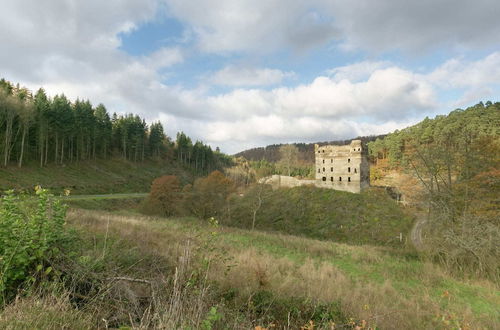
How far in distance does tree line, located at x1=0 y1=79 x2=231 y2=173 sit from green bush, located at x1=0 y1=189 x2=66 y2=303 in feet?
152

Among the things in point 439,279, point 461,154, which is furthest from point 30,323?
point 461,154

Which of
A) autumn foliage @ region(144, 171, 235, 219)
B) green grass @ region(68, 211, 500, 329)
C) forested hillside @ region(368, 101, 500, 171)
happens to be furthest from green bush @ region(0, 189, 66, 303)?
autumn foliage @ region(144, 171, 235, 219)

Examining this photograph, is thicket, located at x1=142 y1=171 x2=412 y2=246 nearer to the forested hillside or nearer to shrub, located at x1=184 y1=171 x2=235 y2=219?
shrub, located at x1=184 y1=171 x2=235 y2=219

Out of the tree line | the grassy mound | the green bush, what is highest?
the tree line

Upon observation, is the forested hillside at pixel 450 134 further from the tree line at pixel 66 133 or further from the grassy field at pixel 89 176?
the tree line at pixel 66 133

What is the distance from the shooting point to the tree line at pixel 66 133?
130 ft

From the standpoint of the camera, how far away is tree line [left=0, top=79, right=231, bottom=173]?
39.5 m

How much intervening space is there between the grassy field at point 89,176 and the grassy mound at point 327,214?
2638cm

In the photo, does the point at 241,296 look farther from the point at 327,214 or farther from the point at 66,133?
the point at 66,133

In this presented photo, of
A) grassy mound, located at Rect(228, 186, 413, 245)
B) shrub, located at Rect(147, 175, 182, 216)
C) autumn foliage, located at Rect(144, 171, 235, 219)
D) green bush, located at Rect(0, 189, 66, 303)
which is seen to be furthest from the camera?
grassy mound, located at Rect(228, 186, 413, 245)

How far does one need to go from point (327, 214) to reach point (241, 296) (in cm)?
3302

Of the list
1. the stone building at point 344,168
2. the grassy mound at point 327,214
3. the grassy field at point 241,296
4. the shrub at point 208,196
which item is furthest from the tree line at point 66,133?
the stone building at point 344,168

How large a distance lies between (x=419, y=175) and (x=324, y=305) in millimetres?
14726

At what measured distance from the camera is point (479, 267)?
10883 mm
